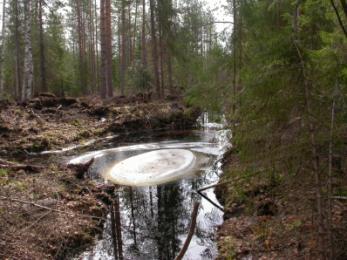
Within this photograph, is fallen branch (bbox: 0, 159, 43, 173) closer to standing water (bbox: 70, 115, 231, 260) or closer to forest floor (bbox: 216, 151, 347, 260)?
standing water (bbox: 70, 115, 231, 260)

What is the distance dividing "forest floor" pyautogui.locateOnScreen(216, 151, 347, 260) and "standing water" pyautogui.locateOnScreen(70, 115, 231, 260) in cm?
40

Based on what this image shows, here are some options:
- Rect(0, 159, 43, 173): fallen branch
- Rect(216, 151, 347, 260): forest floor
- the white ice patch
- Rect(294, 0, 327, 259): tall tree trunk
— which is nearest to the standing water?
the white ice patch

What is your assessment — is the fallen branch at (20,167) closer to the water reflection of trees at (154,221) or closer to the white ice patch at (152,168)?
the white ice patch at (152,168)

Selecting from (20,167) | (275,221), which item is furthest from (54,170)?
(275,221)

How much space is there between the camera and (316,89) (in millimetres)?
3979

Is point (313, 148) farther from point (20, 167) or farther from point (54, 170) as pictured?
point (20, 167)

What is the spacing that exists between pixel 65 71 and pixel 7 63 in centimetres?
622

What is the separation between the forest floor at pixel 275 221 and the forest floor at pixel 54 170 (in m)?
2.61

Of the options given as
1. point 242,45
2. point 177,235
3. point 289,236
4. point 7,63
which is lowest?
point 177,235

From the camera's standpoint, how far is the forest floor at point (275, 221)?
426 cm

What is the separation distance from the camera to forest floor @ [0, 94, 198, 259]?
6129 millimetres

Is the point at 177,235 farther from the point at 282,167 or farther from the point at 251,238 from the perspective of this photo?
the point at 282,167

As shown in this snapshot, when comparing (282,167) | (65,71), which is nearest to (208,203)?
(282,167)

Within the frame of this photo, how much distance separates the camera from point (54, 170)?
407 inches
